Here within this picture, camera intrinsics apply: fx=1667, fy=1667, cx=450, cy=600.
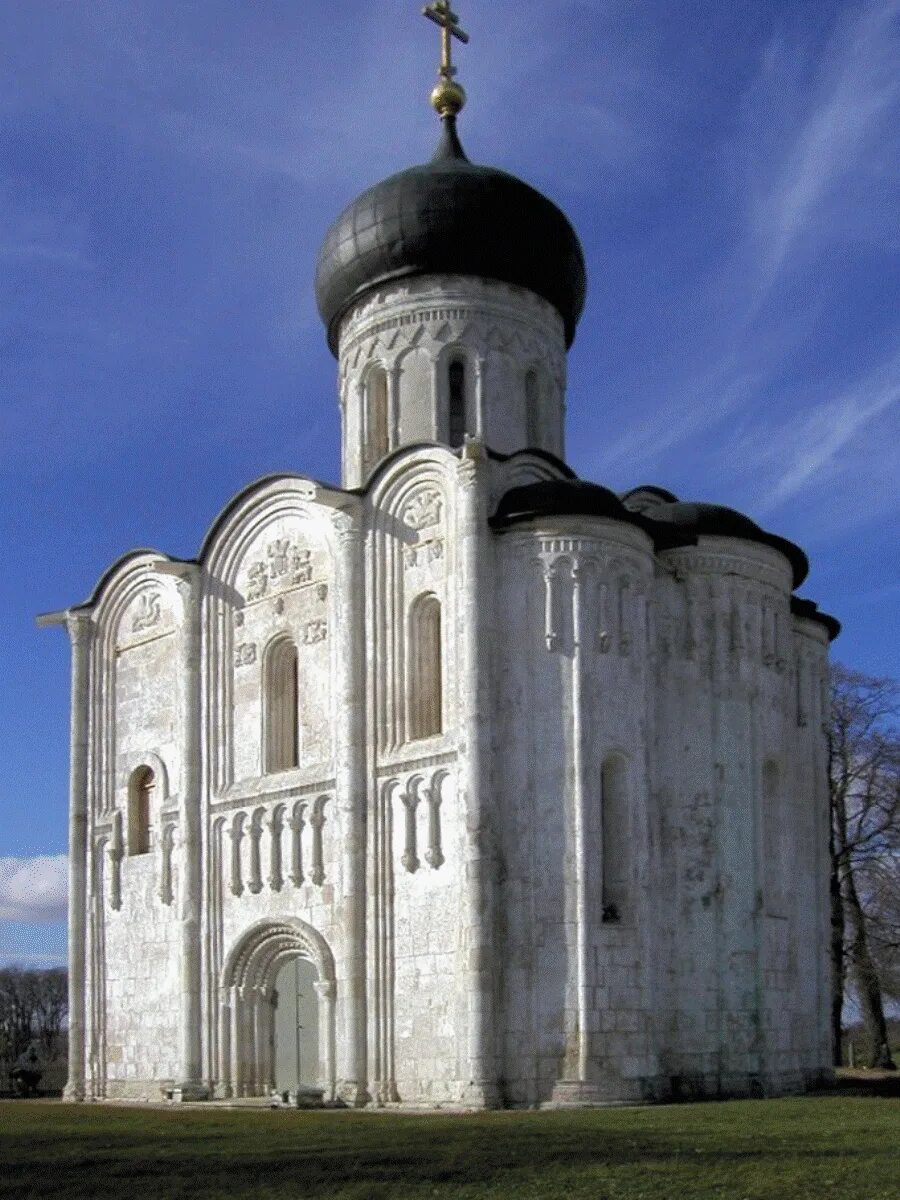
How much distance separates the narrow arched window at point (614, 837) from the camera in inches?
688

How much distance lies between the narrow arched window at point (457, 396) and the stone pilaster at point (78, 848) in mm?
6149

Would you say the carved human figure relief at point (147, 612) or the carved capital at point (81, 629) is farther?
the carved capital at point (81, 629)

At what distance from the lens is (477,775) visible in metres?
17.2

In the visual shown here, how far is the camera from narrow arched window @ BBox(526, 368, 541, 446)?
21656 millimetres

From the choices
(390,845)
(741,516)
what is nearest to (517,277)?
(741,516)

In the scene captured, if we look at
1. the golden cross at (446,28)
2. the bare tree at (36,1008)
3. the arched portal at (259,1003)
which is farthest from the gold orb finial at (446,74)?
the bare tree at (36,1008)

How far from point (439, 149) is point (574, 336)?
3.11 m

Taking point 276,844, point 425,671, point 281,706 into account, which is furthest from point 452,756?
point 281,706

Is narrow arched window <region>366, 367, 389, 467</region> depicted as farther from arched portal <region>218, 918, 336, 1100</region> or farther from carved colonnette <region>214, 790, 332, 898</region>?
arched portal <region>218, 918, 336, 1100</region>

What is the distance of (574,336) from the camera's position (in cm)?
2297

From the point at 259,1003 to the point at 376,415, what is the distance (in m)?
7.58

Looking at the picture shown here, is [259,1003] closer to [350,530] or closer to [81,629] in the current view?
[350,530]

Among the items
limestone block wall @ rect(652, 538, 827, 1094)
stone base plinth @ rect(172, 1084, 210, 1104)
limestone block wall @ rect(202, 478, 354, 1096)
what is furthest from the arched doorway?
limestone block wall @ rect(652, 538, 827, 1094)

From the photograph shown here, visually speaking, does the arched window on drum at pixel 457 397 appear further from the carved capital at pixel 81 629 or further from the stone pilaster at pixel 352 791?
the carved capital at pixel 81 629
